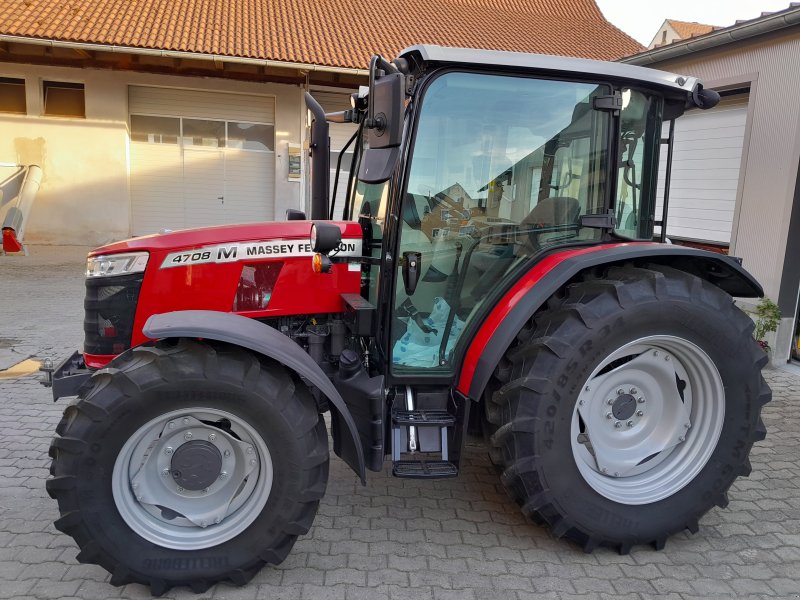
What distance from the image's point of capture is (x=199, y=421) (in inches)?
96.5

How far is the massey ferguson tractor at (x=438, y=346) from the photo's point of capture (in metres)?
2.36

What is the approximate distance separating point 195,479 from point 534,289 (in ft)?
5.33

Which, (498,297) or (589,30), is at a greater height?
(589,30)

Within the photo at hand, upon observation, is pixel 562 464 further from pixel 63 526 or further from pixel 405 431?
pixel 63 526

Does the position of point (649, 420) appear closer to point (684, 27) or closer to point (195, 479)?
point (195, 479)

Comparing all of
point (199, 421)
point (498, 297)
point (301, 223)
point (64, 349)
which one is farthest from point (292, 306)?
point (64, 349)

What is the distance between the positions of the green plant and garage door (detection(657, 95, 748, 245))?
1263 millimetres

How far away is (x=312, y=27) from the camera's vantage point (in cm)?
1370

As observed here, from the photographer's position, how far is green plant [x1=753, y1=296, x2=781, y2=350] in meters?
5.67

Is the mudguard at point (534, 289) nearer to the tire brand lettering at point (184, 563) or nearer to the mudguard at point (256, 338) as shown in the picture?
the mudguard at point (256, 338)

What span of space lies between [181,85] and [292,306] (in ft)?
38.7

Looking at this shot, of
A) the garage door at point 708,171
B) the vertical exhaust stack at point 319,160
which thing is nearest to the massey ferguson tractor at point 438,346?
the vertical exhaust stack at point 319,160

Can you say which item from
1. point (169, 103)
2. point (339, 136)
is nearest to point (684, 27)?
point (339, 136)

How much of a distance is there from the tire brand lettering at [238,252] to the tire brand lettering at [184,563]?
1.23 meters
